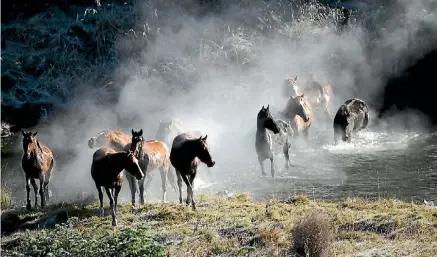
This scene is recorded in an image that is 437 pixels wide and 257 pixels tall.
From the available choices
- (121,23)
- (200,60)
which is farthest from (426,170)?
(121,23)

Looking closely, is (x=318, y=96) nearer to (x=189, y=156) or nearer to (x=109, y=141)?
(x=109, y=141)

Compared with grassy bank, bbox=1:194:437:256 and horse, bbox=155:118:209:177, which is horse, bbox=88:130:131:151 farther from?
horse, bbox=155:118:209:177

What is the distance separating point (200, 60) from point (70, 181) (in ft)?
58.3

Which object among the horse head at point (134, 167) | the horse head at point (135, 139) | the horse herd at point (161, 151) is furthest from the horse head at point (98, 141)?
the horse head at point (134, 167)

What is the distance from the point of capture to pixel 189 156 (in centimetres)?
1326

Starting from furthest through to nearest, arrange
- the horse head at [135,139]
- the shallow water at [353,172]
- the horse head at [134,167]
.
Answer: the shallow water at [353,172] → the horse head at [135,139] → the horse head at [134,167]

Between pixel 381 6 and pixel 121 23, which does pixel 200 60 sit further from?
pixel 381 6

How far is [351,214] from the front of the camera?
39.4ft

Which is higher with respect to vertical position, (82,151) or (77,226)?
(82,151)

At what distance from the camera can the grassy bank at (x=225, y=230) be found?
9.53 m

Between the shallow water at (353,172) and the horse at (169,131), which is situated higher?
the horse at (169,131)

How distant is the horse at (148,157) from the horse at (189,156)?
2.88 ft

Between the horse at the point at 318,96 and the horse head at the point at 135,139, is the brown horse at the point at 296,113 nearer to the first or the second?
the horse at the point at 318,96

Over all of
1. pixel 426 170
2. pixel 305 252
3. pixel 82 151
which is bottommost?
pixel 305 252
